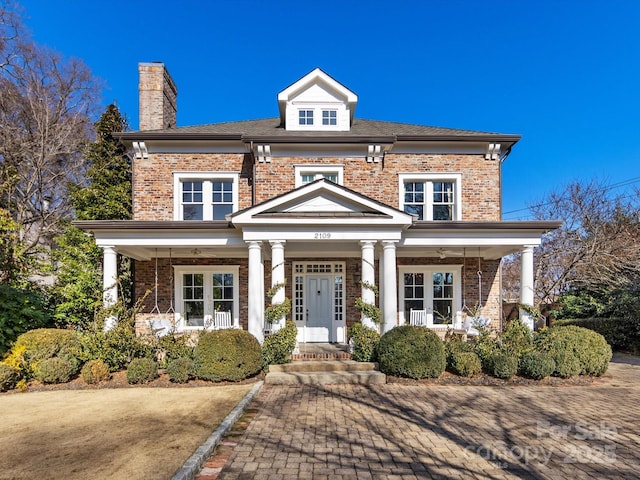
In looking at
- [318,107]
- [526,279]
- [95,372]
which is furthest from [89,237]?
[526,279]

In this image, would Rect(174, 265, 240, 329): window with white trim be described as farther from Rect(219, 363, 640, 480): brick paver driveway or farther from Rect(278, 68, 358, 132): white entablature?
Rect(278, 68, 358, 132): white entablature

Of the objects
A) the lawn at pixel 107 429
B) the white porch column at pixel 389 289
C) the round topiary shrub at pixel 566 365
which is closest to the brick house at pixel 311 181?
the white porch column at pixel 389 289

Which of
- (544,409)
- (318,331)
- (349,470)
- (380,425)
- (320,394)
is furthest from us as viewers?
(318,331)

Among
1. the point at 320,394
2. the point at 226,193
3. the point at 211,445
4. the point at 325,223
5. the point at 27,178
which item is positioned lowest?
the point at 320,394

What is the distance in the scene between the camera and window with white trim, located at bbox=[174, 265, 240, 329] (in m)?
14.1

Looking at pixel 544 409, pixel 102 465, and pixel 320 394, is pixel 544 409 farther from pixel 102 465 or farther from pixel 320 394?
pixel 102 465

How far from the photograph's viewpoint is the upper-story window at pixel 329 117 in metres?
15.1

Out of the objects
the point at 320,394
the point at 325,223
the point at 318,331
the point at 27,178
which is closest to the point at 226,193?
the point at 325,223

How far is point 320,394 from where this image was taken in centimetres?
865

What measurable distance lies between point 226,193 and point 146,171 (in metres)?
2.98

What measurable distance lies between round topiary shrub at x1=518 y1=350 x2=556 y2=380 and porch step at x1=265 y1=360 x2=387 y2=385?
141 inches

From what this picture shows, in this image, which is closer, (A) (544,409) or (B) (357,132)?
(A) (544,409)

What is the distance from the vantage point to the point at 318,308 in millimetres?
14008

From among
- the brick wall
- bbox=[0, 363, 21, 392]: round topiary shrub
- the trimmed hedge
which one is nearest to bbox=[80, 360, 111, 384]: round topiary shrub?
bbox=[0, 363, 21, 392]: round topiary shrub
